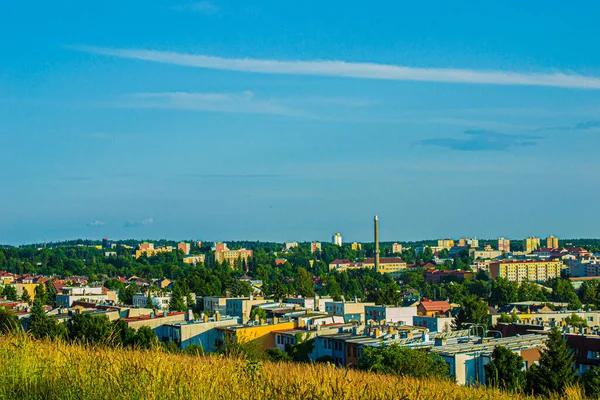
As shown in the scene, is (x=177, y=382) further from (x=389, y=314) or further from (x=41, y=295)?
(x=41, y=295)

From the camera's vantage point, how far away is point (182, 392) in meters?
3.22

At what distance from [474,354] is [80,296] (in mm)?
32382

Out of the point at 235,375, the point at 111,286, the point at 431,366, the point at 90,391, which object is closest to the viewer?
the point at 90,391

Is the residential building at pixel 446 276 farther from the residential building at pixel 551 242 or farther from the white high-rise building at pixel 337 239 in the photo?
the white high-rise building at pixel 337 239

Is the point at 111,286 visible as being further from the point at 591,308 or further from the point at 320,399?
the point at 320,399

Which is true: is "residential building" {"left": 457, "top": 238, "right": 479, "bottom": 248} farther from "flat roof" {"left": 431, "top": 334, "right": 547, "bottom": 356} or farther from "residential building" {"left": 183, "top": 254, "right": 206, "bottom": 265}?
"flat roof" {"left": 431, "top": 334, "right": 547, "bottom": 356}

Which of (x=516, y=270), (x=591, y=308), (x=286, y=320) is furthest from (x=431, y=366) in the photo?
(x=516, y=270)

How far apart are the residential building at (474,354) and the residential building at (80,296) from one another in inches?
1134

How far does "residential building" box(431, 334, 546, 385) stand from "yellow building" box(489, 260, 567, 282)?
66995mm

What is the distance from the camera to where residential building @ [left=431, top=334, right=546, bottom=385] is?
17609 millimetres

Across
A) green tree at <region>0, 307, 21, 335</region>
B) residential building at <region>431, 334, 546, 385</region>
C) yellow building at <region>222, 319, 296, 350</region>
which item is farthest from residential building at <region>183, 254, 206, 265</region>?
green tree at <region>0, 307, 21, 335</region>

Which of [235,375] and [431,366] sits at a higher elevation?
[235,375]

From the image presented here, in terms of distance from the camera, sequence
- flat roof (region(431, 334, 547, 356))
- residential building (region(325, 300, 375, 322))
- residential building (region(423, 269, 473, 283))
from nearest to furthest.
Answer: flat roof (region(431, 334, 547, 356)), residential building (region(325, 300, 375, 322)), residential building (region(423, 269, 473, 283))

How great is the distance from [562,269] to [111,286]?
5758cm
